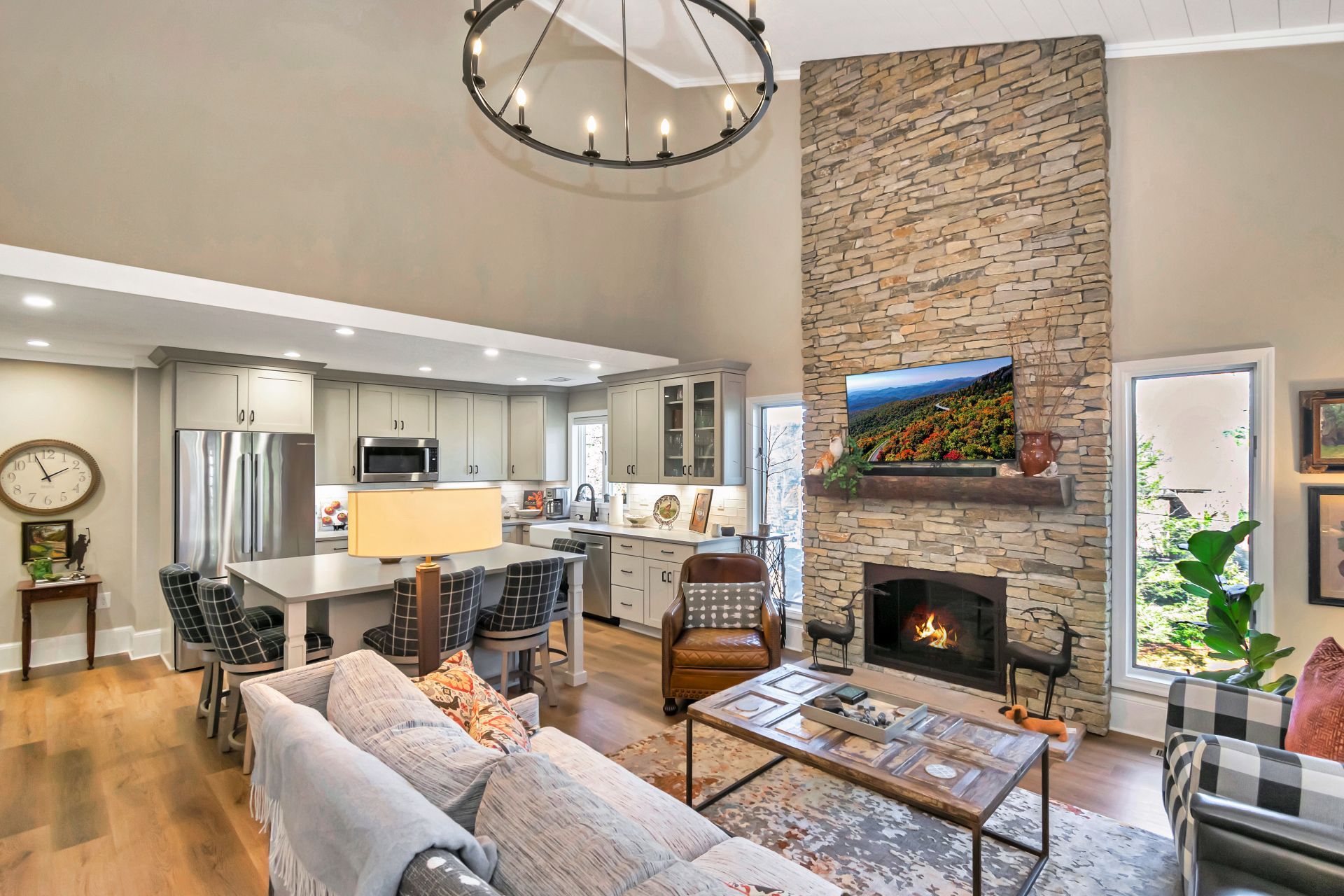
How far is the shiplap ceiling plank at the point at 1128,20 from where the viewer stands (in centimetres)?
328

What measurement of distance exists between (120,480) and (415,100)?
387 centimetres

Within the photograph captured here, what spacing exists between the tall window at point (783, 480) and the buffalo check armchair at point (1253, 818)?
319cm

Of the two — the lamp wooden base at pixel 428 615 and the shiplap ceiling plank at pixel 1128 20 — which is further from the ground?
the shiplap ceiling plank at pixel 1128 20

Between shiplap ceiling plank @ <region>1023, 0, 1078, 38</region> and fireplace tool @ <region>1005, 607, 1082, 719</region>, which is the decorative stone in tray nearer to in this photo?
fireplace tool @ <region>1005, 607, 1082, 719</region>

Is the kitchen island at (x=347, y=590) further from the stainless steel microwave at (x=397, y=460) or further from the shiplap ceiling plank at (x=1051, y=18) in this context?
the shiplap ceiling plank at (x=1051, y=18)

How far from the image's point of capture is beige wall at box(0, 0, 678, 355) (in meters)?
3.21

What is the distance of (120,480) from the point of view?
5199 millimetres

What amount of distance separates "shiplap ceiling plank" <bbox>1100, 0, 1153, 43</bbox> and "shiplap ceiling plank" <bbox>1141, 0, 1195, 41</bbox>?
27 millimetres

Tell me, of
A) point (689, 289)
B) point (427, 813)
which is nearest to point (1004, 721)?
point (427, 813)

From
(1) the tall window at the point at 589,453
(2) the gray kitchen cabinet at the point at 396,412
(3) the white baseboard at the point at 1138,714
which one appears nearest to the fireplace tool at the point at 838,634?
(3) the white baseboard at the point at 1138,714

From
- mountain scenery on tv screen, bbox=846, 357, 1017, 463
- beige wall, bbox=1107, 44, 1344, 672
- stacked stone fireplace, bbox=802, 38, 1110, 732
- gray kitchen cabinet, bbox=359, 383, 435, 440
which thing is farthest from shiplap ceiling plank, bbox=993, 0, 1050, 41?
gray kitchen cabinet, bbox=359, 383, 435, 440

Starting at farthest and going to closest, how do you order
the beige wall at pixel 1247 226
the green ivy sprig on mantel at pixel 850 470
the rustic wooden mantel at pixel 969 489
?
1. the green ivy sprig on mantel at pixel 850 470
2. the rustic wooden mantel at pixel 969 489
3. the beige wall at pixel 1247 226

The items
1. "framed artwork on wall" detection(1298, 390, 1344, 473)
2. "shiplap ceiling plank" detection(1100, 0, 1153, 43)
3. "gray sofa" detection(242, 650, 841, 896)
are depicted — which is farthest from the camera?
"shiplap ceiling plank" detection(1100, 0, 1153, 43)

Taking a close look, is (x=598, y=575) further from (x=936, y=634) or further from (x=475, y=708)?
(x=475, y=708)
